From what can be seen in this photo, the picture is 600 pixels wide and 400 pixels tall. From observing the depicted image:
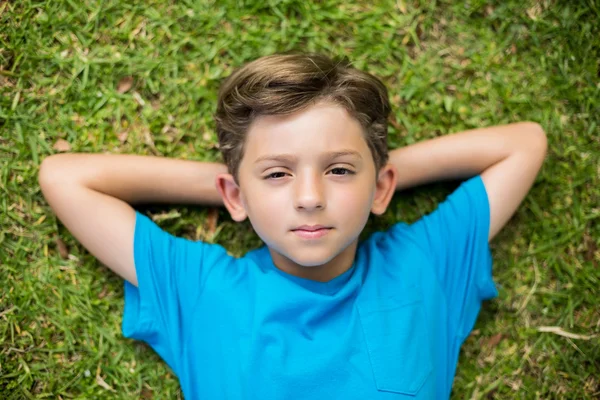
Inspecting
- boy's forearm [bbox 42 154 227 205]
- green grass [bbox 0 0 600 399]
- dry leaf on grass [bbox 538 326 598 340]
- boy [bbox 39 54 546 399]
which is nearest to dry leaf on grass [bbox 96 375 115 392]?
green grass [bbox 0 0 600 399]

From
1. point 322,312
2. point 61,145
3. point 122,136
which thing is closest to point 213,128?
point 122,136

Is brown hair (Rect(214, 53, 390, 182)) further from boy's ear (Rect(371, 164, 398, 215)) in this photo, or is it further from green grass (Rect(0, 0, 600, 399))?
green grass (Rect(0, 0, 600, 399))

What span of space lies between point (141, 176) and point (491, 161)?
1.66 meters

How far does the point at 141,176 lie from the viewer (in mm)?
2777

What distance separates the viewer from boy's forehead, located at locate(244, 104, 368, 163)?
236cm

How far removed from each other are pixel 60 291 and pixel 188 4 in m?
1.59

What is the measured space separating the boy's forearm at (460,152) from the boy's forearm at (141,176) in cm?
89

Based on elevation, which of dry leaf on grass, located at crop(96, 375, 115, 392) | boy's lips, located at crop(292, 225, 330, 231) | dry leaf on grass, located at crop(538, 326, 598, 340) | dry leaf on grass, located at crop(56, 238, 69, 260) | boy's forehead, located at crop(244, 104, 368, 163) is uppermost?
boy's forehead, located at crop(244, 104, 368, 163)

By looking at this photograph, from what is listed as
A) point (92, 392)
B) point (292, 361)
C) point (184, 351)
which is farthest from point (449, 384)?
point (92, 392)

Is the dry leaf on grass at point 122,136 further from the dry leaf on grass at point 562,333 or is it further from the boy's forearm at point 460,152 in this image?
the dry leaf on grass at point 562,333

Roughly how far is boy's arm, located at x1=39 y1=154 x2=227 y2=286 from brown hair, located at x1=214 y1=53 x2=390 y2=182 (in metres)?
0.26

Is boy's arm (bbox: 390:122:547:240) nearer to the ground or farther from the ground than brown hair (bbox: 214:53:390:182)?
nearer to the ground

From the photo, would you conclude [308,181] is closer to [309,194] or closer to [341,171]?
[309,194]

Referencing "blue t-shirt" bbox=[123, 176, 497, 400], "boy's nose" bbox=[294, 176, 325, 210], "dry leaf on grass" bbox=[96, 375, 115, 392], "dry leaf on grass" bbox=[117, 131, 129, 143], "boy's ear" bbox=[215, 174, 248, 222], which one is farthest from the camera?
"dry leaf on grass" bbox=[117, 131, 129, 143]
